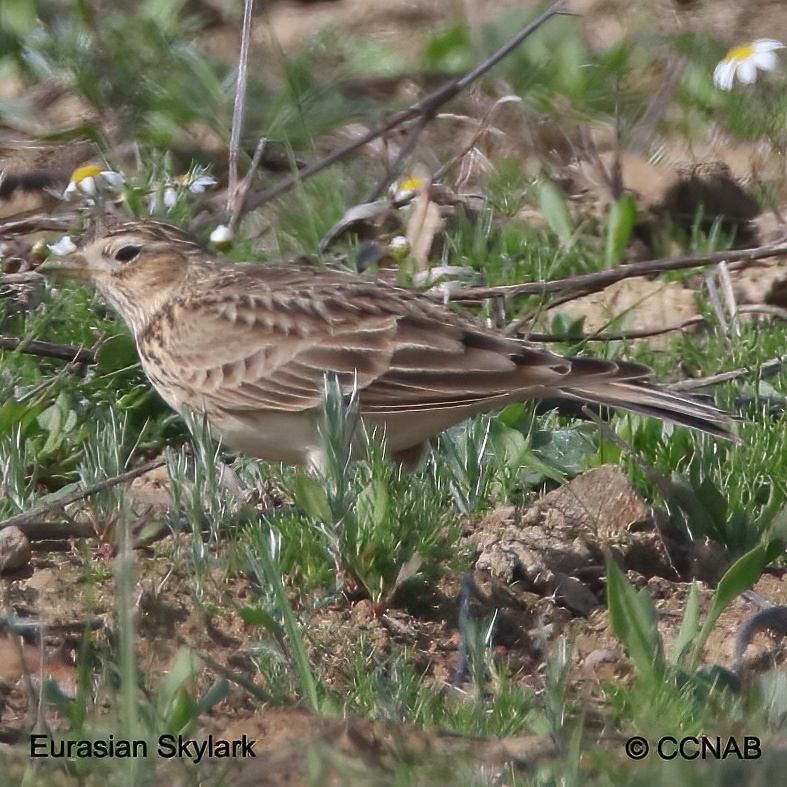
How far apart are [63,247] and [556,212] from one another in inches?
97.5

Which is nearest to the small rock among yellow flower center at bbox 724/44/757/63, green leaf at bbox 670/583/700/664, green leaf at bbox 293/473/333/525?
green leaf at bbox 293/473/333/525

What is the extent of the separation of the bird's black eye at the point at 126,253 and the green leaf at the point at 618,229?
7.96ft

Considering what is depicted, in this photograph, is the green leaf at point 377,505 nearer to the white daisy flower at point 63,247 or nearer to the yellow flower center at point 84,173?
the white daisy flower at point 63,247

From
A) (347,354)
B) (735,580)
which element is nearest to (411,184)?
(347,354)

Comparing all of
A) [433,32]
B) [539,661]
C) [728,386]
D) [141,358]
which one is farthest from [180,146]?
[539,661]

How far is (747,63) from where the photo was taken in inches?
285

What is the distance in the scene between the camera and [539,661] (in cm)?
406

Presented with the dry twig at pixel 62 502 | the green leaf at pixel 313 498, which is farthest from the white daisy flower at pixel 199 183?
the green leaf at pixel 313 498

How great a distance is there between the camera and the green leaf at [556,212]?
22.9 feet

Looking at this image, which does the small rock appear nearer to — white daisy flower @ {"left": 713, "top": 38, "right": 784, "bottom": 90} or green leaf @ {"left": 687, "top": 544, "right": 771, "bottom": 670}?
green leaf @ {"left": 687, "top": 544, "right": 771, "bottom": 670}

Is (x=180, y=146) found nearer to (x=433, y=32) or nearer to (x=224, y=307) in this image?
(x=433, y=32)

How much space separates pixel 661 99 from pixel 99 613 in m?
5.18

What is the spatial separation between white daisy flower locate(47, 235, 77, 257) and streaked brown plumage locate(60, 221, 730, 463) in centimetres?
95

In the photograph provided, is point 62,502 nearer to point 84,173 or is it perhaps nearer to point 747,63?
point 84,173
